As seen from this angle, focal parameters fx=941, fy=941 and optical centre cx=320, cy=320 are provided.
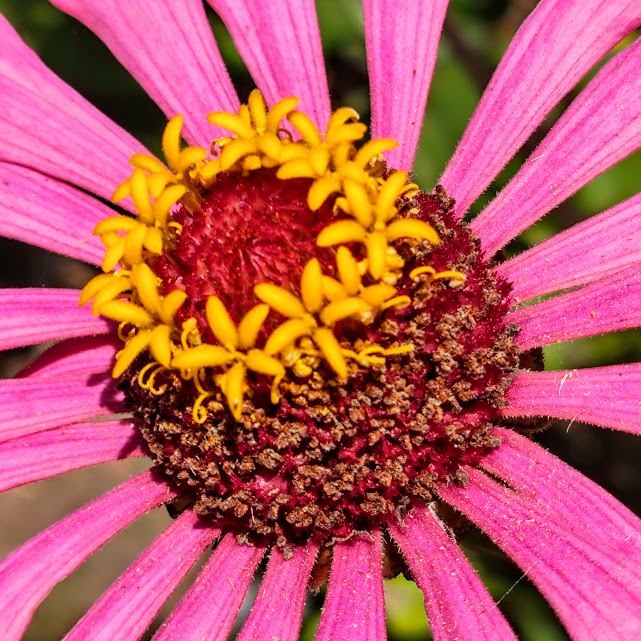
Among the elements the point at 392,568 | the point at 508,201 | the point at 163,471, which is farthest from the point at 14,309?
the point at 508,201

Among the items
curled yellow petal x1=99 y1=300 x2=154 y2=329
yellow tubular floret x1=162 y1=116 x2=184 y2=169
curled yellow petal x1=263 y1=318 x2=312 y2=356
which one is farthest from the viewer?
yellow tubular floret x1=162 y1=116 x2=184 y2=169

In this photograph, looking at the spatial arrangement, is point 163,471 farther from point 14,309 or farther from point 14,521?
point 14,521

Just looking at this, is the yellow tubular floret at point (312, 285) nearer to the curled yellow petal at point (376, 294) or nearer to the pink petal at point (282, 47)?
the curled yellow petal at point (376, 294)

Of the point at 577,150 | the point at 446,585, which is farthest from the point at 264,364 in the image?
the point at 577,150

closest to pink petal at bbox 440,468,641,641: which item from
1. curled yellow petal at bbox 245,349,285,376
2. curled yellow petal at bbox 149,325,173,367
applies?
curled yellow petal at bbox 245,349,285,376

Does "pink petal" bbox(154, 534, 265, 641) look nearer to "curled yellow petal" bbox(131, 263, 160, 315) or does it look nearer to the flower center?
the flower center

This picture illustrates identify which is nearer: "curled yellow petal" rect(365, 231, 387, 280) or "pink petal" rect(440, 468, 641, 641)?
"pink petal" rect(440, 468, 641, 641)
